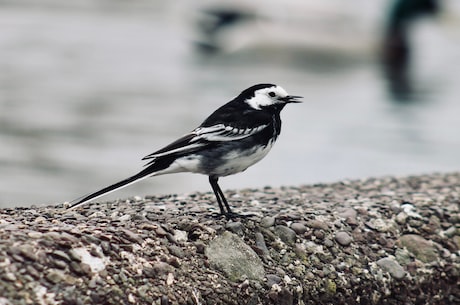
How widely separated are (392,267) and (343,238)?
1.06ft

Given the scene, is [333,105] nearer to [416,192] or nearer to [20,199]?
[20,199]

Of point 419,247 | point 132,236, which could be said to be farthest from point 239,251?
point 419,247

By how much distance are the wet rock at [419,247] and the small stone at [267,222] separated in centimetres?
88

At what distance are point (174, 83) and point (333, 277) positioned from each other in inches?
644

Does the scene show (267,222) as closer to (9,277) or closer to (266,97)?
(266,97)

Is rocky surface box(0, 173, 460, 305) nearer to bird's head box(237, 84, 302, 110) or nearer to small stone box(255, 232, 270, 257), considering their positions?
small stone box(255, 232, 270, 257)

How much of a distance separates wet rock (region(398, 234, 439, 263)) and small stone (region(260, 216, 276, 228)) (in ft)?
2.89

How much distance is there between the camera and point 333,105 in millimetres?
→ 20625

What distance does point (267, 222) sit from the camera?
6.34 metres

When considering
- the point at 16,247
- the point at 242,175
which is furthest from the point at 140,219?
the point at 242,175

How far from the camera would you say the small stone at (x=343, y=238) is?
6.49m

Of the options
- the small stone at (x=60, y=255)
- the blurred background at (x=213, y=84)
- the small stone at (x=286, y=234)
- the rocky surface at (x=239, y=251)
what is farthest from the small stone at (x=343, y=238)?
the blurred background at (x=213, y=84)

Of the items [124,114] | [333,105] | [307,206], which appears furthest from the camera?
[333,105]

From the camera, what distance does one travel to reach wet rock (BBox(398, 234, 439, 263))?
6.73 meters
